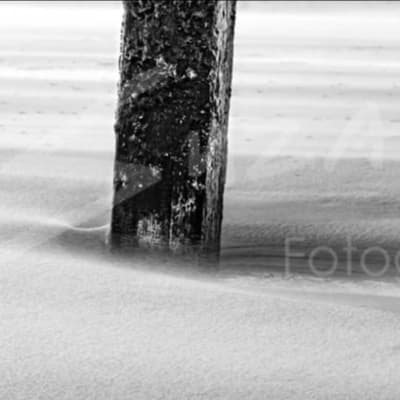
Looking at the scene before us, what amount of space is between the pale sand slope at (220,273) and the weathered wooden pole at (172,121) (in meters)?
0.11

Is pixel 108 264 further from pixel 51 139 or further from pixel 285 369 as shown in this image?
pixel 51 139

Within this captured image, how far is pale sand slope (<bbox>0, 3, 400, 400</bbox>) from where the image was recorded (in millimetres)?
1837

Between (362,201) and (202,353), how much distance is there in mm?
1408

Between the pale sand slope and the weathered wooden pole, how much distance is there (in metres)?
0.11

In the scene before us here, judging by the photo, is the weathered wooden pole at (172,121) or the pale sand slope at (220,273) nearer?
the pale sand slope at (220,273)

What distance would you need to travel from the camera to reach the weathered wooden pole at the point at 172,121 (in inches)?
95.1

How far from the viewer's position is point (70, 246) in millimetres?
2621

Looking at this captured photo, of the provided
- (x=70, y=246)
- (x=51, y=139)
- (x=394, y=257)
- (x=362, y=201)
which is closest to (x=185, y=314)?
(x=70, y=246)

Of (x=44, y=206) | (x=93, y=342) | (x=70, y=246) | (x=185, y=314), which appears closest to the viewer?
(x=93, y=342)

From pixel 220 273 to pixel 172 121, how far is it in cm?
36

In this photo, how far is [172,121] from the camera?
8.09ft

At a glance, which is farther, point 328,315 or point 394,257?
point 394,257

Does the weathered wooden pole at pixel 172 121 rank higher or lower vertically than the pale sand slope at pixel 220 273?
higher

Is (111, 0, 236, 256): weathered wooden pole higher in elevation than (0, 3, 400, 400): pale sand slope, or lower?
higher
